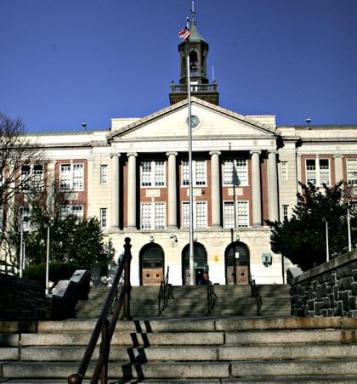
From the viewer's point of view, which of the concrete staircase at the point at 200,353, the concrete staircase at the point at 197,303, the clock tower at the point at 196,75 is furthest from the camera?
the clock tower at the point at 196,75

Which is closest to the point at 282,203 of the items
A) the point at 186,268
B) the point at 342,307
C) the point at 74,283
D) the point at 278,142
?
the point at 278,142

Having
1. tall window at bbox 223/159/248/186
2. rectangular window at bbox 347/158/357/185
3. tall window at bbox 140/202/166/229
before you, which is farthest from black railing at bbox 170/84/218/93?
rectangular window at bbox 347/158/357/185

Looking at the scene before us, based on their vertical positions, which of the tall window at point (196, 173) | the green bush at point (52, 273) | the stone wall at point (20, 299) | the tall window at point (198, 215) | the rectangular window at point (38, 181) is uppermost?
the tall window at point (196, 173)

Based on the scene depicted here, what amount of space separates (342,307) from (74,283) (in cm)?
1368

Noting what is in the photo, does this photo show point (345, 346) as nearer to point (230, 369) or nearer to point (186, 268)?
point (230, 369)

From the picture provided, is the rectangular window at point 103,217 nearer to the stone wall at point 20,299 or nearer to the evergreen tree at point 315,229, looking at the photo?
the evergreen tree at point 315,229

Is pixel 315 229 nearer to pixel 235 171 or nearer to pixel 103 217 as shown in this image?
pixel 235 171

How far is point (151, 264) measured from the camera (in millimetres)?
54406

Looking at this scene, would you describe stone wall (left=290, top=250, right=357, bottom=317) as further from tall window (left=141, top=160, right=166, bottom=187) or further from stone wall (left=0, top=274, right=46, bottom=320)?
tall window (left=141, top=160, right=166, bottom=187)

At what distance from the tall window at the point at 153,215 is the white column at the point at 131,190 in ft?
4.30

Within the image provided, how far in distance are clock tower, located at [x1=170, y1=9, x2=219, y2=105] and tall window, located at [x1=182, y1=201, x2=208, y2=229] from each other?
12543 millimetres

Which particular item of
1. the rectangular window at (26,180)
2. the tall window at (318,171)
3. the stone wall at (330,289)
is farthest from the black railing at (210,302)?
the tall window at (318,171)

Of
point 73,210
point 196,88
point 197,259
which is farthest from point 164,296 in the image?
point 196,88

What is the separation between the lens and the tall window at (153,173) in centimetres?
5678
